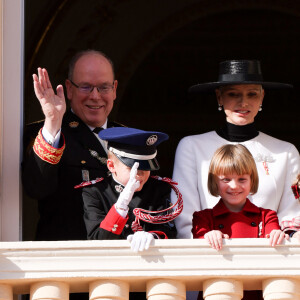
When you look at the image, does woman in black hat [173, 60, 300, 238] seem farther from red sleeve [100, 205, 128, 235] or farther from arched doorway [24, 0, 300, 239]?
arched doorway [24, 0, 300, 239]

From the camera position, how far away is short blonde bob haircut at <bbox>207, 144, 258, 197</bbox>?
4406 mm

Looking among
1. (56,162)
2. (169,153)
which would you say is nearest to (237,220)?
(56,162)

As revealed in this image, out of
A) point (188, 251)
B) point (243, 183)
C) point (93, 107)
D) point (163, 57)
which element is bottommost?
point (188, 251)

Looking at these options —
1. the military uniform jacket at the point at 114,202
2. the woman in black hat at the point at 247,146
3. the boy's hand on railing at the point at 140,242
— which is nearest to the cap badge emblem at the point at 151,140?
the military uniform jacket at the point at 114,202

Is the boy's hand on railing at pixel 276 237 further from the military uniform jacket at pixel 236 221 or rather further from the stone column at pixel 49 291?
the stone column at pixel 49 291

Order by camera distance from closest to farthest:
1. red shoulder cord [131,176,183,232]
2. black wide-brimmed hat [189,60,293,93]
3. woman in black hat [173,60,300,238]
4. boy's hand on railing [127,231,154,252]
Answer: boy's hand on railing [127,231,154,252] < red shoulder cord [131,176,183,232] < woman in black hat [173,60,300,238] < black wide-brimmed hat [189,60,293,93]

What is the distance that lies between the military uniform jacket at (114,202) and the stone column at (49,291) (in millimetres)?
256

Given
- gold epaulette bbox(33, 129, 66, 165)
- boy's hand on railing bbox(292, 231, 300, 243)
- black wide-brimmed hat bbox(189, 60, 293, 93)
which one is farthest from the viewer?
black wide-brimmed hat bbox(189, 60, 293, 93)

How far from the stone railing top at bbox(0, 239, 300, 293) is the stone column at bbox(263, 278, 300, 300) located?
26 millimetres

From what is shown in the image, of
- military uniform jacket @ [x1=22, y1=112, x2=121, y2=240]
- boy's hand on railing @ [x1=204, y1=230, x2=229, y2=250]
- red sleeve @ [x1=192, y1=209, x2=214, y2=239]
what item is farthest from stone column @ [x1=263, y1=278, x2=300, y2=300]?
military uniform jacket @ [x1=22, y1=112, x2=121, y2=240]

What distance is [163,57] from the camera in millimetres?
8430

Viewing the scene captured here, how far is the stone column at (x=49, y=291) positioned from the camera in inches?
161

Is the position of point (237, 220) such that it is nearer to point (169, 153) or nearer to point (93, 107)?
point (93, 107)

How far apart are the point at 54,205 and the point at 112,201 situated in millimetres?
342
